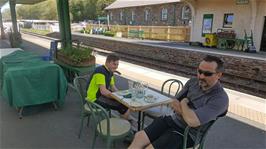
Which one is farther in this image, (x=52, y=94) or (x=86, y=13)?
(x=86, y=13)

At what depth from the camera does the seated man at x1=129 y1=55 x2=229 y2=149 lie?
2.27m

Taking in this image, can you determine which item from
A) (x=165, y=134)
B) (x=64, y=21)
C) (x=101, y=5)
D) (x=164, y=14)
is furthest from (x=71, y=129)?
(x=101, y=5)

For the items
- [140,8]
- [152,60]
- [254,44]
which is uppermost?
[140,8]

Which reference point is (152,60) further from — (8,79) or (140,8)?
(140,8)

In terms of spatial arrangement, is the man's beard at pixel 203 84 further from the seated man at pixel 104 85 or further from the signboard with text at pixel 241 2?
the signboard with text at pixel 241 2

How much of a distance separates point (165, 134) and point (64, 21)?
17.5 feet

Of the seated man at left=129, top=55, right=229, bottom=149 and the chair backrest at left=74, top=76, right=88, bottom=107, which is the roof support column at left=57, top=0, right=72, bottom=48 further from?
the seated man at left=129, top=55, right=229, bottom=149

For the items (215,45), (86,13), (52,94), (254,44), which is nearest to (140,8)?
(215,45)

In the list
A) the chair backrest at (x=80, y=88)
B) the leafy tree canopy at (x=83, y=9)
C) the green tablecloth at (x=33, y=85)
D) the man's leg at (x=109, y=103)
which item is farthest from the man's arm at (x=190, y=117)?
the leafy tree canopy at (x=83, y=9)

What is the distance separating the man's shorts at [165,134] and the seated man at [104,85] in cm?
86

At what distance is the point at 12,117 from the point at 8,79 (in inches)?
29.7

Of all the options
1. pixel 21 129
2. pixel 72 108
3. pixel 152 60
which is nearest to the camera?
pixel 21 129

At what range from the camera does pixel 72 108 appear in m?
4.76

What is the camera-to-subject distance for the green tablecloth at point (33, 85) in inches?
161
